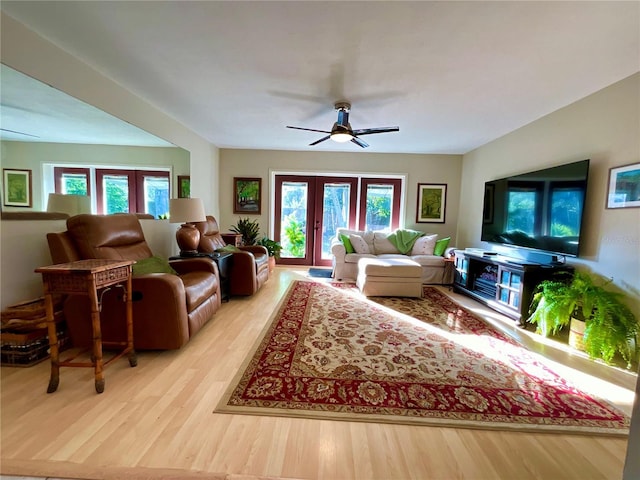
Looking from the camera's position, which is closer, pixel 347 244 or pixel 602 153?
pixel 602 153

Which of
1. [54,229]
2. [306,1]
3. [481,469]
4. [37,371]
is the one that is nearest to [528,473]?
[481,469]

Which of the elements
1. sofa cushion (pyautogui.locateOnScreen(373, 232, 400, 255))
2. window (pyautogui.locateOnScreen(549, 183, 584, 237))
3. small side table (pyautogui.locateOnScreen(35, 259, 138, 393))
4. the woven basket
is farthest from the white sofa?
the woven basket

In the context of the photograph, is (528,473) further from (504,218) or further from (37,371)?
(504,218)

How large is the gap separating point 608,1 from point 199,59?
2.68 m

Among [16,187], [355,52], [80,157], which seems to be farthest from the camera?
[80,157]

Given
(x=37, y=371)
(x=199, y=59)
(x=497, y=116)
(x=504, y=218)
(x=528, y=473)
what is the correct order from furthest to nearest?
(x=504, y=218) → (x=497, y=116) → (x=199, y=59) → (x=37, y=371) → (x=528, y=473)

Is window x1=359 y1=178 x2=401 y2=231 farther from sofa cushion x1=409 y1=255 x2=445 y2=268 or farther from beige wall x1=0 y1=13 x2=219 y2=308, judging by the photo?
beige wall x1=0 y1=13 x2=219 y2=308

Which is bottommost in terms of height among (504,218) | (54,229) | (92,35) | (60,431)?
(60,431)

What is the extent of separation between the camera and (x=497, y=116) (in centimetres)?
314

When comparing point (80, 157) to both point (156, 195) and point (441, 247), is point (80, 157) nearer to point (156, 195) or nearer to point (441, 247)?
point (156, 195)

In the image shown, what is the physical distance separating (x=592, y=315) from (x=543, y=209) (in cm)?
116

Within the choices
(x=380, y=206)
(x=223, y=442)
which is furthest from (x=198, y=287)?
(x=380, y=206)

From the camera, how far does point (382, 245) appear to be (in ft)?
15.6

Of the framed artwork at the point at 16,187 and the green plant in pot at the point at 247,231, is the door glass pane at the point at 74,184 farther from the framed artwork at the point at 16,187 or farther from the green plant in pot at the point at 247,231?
the green plant in pot at the point at 247,231
